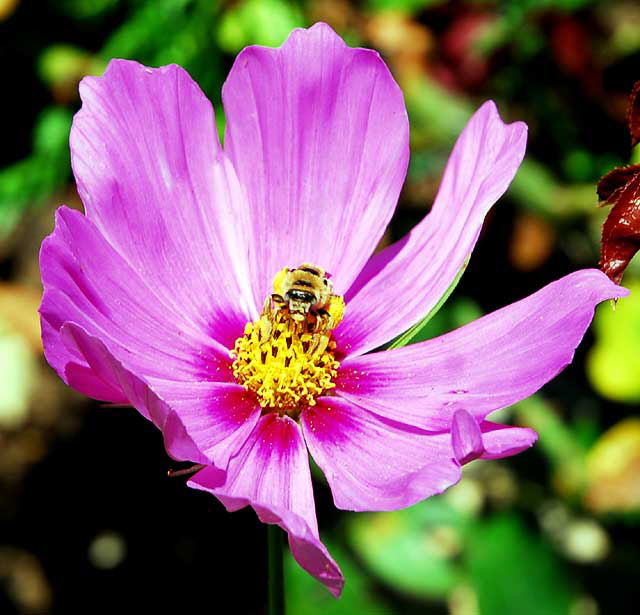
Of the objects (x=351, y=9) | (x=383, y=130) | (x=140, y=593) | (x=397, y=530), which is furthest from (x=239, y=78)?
(x=351, y=9)

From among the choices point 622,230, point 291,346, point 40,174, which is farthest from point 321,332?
point 40,174

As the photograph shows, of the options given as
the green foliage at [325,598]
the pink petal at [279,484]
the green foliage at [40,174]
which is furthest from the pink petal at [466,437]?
the green foliage at [40,174]

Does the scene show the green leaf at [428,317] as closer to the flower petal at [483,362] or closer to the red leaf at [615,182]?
the flower petal at [483,362]

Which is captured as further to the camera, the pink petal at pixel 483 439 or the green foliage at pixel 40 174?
the green foliage at pixel 40 174

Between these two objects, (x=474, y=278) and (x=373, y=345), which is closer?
(x=373, y=345)

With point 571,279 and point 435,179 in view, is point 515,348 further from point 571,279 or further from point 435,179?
point 435,179

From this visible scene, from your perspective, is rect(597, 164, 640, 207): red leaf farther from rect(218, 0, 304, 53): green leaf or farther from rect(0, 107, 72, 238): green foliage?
rect(0, 107, 72, 238): green foliage

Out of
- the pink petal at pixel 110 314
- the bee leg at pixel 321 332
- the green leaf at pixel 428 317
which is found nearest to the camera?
the pink petal at pixel 110 314
